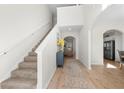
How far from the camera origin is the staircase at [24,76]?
120 inches

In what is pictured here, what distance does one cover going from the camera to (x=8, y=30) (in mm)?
3502

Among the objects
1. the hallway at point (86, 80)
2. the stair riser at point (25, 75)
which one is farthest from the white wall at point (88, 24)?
the stair riser at point (25, 75)

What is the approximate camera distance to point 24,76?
11.7 ft

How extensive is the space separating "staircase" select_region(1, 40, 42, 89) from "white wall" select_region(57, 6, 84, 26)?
4033 millimetres

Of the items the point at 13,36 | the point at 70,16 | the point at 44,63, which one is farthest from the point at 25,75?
the point at 70,16

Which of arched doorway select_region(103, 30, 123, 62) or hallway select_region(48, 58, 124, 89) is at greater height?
arched doorway select_region(103, 30, 123, 62)

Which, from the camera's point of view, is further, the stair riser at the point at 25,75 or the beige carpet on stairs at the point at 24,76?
the stair riser at the point at 25,75

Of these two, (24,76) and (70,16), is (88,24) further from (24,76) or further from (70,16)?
(24,76)

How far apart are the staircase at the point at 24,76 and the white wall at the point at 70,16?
403cm

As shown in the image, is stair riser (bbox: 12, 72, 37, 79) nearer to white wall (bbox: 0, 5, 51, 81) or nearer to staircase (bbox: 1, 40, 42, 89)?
staircase (bbox: 1, 40, 42, 89)

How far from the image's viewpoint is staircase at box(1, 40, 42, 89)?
3.04 meters

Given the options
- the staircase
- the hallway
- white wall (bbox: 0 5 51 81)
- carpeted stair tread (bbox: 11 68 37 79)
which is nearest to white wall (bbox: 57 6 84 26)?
white wall (bbox: 0 5 51 81)

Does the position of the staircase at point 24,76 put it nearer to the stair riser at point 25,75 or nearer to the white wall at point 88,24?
the stair riser at point 25,75
